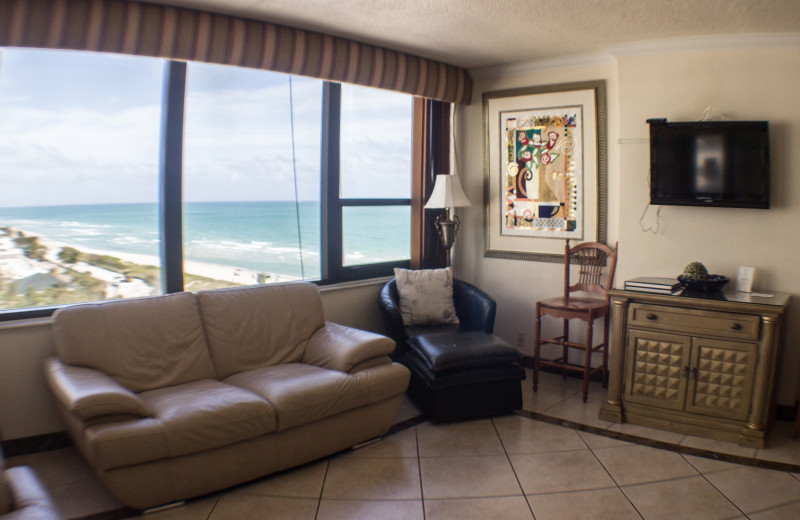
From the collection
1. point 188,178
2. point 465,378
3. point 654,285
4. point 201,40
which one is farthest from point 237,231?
point 654,285

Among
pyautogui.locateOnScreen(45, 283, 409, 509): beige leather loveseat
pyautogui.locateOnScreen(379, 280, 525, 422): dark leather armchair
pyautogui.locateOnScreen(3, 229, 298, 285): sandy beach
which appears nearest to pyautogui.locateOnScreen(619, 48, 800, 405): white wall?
pyautogui.locateOnScreen(379, 280, 525, 422): dark leather armchair

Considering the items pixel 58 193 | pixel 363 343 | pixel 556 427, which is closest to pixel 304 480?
pixel 363 343

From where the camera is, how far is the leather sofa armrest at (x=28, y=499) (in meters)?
1.68

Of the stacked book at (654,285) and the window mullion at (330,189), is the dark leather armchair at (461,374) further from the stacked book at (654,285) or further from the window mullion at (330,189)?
the stacked book at (654,285)

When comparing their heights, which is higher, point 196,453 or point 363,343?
point 363,343

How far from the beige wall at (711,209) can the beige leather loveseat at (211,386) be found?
202 cm

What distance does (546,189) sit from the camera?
442cm

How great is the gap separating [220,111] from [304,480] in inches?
95.6

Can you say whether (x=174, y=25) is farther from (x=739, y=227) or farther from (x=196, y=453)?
(x=739, y=227)

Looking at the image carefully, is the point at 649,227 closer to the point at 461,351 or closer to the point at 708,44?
the point at 708,44

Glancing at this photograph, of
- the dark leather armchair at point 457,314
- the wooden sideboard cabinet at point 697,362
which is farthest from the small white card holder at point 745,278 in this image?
the dark leather armchair at point 457,314

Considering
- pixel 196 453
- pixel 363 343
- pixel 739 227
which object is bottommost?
pixel 196 453

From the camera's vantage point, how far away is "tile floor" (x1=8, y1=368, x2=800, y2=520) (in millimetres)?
2521

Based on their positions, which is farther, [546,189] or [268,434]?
[546,189]
